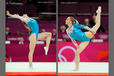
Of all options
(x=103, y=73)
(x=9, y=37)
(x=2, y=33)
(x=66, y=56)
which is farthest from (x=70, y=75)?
(x=9, y=37)

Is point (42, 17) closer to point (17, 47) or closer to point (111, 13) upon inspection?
point (17, 47)

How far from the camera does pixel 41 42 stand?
7535 mm

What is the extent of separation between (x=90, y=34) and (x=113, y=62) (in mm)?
707

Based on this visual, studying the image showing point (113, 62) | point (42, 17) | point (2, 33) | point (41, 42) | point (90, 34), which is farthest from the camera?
point (42, 17)

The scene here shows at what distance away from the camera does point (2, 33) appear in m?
4.23

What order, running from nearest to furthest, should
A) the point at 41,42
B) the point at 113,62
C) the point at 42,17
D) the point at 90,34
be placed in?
the point at 113,62
the point at 90,34
the point at 41,42
the point at 42,17

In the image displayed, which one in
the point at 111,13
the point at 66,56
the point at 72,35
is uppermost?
the point at 111,13

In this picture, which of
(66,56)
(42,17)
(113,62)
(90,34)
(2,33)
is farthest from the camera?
(42,17)

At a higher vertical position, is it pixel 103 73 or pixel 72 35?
pixel 72 35

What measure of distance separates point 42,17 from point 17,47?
177cm

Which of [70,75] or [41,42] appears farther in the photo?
[41,42]

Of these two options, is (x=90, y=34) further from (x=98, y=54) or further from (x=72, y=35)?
(x=98, y=54)


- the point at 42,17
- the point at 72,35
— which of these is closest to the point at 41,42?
the point at 42,17

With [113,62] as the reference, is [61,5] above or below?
above
